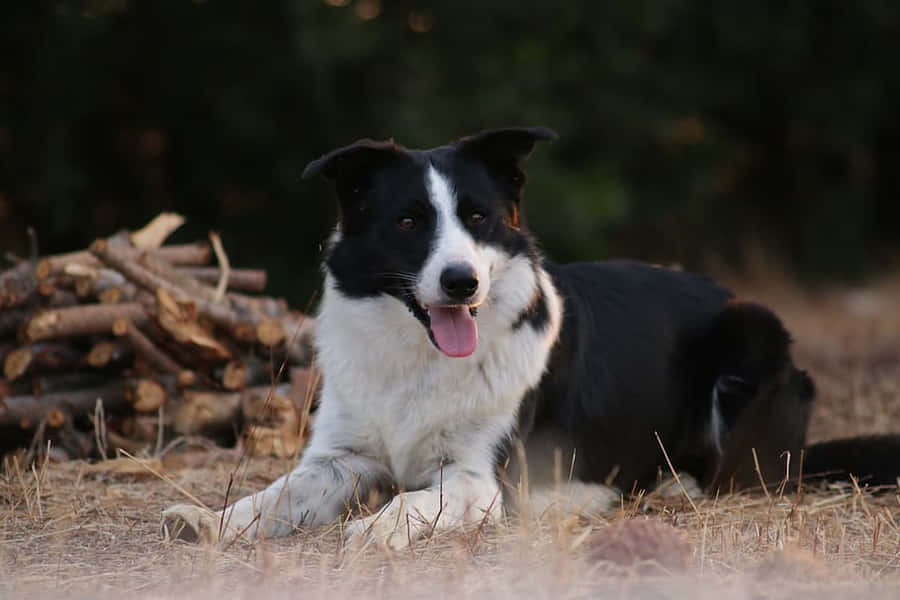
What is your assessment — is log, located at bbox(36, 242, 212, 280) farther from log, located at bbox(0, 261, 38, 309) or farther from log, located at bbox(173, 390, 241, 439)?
log, located at bbox(173, 390, 241, 439)

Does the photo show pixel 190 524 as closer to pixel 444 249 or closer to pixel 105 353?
pixel 444 249

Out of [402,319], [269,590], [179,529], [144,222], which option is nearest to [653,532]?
[269,590]

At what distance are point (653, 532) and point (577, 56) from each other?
921 cm

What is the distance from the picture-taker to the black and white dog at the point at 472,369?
12.2 ft

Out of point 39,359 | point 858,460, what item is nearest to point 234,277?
point 39,359

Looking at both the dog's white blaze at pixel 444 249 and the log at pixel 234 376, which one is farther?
the log at pixel 234 376

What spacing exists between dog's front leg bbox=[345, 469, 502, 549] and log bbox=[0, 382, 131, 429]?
2.15 m

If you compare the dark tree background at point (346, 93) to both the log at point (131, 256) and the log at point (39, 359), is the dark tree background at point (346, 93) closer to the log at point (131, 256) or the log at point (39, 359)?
the log at point (131, 256)

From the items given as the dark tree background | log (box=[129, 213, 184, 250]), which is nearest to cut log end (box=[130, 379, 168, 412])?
log (box=[129, 213, 184, 250])

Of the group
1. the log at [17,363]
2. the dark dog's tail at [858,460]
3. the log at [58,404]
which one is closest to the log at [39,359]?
the log at [17,363]

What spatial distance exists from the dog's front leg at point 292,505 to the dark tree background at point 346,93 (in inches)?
232

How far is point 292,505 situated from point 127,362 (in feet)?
6.28

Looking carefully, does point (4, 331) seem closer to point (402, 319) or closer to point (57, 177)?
point (402, 319)

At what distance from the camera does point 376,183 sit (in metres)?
3.93
